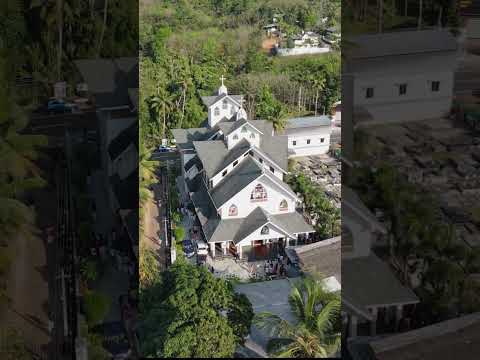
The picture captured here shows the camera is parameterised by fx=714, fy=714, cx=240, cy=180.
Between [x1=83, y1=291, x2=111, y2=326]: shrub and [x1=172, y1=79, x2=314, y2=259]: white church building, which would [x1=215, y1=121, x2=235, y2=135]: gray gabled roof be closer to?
[x1=172, y1=79, x2=314, y2=259]: white church building

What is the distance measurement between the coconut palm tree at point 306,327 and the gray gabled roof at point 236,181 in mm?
588

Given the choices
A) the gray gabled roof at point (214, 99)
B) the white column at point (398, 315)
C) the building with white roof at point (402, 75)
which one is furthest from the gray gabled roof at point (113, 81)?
the white column at point (398, 315)

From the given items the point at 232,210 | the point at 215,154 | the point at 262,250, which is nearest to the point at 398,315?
the point at 262,250

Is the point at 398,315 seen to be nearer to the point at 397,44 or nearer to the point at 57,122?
the point at 57,122

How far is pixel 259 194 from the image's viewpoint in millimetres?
3727

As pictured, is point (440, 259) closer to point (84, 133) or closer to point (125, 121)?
point (125, 121)

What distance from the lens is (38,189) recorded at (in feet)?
15.7

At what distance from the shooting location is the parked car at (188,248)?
374cm

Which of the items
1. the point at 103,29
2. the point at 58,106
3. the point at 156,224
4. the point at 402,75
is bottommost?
the point at 156,224

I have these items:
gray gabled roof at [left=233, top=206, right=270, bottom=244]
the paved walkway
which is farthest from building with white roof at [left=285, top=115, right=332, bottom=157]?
the paved walkway

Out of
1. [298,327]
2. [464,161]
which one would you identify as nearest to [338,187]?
[298,327]

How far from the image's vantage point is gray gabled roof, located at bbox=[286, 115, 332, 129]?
373 centimetres

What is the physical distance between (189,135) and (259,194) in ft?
1.60

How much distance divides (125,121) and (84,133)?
0.78 meters
